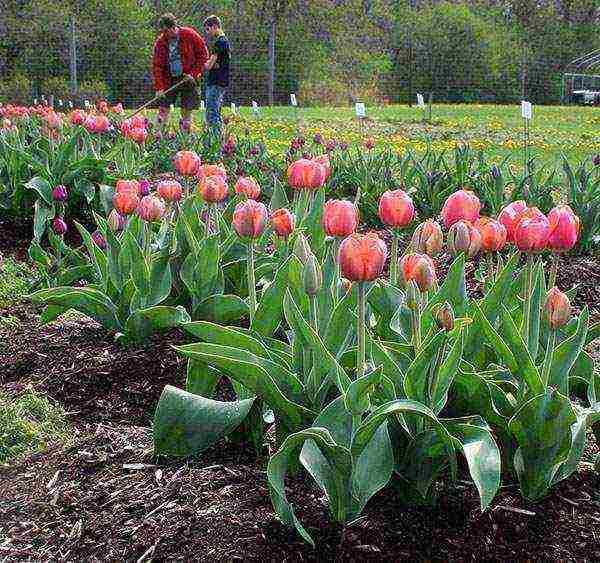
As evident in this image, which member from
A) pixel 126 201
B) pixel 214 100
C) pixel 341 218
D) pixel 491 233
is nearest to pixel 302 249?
pixel 341 218

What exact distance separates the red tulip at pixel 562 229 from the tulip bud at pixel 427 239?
0.89 ft

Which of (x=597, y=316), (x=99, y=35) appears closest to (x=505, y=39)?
(x=99, y=35)

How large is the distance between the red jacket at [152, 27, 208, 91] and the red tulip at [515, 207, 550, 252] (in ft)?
28.7

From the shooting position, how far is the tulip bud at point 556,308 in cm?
183

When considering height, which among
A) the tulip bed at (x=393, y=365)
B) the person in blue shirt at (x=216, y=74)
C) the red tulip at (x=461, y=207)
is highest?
the person in blue shirt at (x=216, y=74)

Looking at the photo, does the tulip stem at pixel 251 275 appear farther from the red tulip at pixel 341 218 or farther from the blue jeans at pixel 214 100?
the blue jeans at pixel 214 100

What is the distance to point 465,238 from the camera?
2.04 metres

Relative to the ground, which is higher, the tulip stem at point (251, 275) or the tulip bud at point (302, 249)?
the tulip bud at point (302, 249)

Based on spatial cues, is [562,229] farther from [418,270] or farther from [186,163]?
[186,163]

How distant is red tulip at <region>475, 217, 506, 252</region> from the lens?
2080 mm

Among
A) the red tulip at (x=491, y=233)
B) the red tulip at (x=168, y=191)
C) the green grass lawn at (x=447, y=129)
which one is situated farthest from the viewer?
the green grass lawn at (x=447, y=129)

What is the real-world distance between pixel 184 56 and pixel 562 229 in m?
8.85

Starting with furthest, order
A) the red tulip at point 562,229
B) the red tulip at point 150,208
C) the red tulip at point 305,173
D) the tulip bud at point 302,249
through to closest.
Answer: the red tulip at point 150,208, the red tulip at point 305,173, the tulip bud at point 302,249, the red tulip at point 562,229

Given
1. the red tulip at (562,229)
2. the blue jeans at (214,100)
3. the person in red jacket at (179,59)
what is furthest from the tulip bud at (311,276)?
the blue jeans at (214,100)
